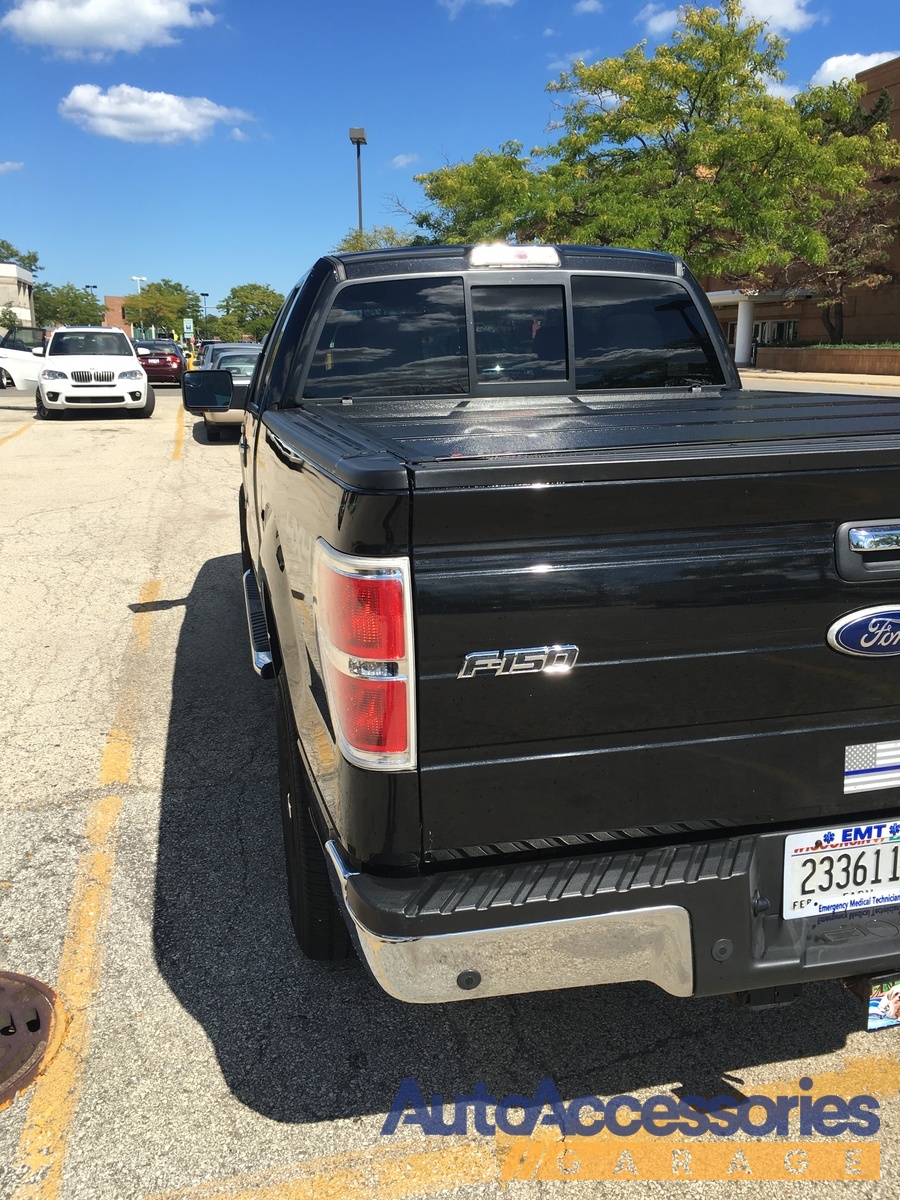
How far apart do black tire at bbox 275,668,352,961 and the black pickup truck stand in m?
0.47

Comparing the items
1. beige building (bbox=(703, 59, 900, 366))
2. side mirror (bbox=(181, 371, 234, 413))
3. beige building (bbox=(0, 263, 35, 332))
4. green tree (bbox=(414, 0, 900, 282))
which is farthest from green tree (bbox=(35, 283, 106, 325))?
side mirror (bbox=(181, 371, 234, 413))

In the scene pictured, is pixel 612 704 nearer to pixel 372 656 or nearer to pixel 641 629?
pixel 641 629

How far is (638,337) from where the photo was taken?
420 cm

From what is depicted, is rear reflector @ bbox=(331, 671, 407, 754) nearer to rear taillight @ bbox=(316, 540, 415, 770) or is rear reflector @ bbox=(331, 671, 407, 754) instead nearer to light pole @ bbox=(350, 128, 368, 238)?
rear taillight @ bbox=(316, 540, 415, 770)

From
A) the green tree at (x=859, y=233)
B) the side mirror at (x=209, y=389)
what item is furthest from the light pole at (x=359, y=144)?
the side mirror at (x=209, y=389)

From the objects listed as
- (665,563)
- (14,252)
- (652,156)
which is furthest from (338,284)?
(14,252)

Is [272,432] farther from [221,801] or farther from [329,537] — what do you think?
[221,801]

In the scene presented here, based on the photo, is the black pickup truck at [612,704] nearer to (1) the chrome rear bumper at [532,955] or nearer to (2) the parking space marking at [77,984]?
(1) the chrome rear bumper at [532,955]

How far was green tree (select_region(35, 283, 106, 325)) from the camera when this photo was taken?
105812 millimetres

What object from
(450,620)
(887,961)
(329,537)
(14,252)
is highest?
(14,252)

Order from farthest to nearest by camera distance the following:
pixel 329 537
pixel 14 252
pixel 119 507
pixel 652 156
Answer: pixel 14 252 < pixel 652 156 < pixel 119 507 < pixel 329 537

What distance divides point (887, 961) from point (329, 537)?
1.55 metres

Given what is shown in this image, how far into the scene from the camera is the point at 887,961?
7.17 feet

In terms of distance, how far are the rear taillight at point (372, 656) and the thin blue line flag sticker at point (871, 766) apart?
3.30 feet
